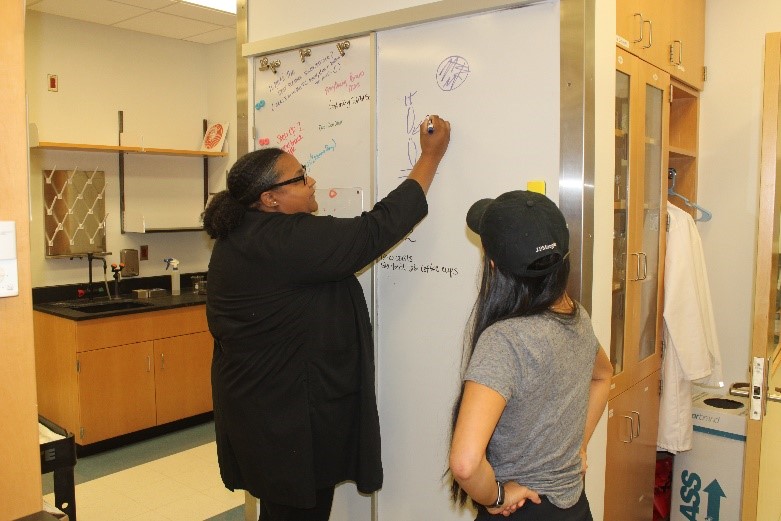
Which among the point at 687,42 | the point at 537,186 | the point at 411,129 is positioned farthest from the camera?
the point at 687,42

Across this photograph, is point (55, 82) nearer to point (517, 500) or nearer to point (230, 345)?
point (230, 345)

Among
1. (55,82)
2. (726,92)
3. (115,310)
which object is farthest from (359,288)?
(55,82)

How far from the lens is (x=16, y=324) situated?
1.58 meters

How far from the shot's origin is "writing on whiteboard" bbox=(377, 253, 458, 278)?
6.91 ft

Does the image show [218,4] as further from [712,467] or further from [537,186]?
[712,467]

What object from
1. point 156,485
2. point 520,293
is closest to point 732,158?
point 520,293

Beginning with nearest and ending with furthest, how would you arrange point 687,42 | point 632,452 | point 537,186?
point 537,186 < point 632,452 < point 687,42

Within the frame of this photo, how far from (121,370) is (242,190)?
2.52 metres

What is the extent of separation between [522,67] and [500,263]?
82cm

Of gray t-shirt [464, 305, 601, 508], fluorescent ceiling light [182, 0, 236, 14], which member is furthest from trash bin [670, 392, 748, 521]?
fluorescent ceiling light [182, 0, 236, 14]

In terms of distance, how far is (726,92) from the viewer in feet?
10.3

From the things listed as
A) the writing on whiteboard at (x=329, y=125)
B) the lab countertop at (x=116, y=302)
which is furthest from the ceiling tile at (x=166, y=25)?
the writing on whiteboard at (x=329, y=125)

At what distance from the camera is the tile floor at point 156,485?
3.22 metres

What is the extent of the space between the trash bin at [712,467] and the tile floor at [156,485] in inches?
82.2
